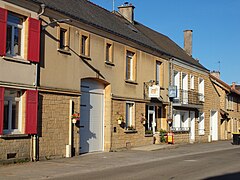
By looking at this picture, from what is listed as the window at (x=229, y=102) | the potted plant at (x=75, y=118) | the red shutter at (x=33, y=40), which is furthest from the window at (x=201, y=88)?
the red shutter at (x=33, y=40)

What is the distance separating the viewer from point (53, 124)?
59.6 feet

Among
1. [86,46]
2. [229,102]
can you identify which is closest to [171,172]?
[86,46]

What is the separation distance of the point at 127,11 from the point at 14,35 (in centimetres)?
1616

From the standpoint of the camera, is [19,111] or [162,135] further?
[162,135]

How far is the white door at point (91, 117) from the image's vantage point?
21016 millimetres

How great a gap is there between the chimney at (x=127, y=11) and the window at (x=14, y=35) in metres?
15.4

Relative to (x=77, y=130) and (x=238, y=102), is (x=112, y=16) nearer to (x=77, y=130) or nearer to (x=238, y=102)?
(x=77, y=130)

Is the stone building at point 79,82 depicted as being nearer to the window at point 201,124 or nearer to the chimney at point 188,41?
the window at point 201,124

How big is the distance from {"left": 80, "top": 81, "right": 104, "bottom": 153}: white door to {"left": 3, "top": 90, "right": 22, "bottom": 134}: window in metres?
4.63

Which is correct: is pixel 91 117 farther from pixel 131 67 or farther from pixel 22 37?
pixel 22 37

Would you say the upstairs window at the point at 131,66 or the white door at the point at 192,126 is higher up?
the upstairs window at the point at 131,66

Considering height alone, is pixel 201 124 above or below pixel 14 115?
below

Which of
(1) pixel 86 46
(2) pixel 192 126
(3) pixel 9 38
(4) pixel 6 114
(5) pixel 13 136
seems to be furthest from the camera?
(2) pixel 192 126

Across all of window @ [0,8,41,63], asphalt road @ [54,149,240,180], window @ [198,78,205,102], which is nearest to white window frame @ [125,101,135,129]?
asphalt road @ [54,149,240,180]
